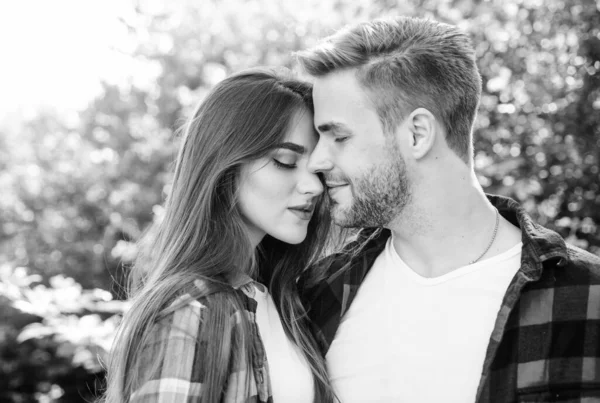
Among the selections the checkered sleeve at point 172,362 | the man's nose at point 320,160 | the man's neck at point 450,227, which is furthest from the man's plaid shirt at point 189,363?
the man's neck at point 450,227

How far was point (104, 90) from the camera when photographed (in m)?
6.28

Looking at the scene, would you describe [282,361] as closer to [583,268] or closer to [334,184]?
[334,184]

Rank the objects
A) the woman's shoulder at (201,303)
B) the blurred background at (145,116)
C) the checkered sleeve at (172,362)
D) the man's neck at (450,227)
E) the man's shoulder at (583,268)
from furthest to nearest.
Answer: the blurred background at (145,116) → the man's neck at (450,227) → the man's shoulder at (583,268) → the woman's shoulder at (201,303) → the checkered sleeve at (172,362)

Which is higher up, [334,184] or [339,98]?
[339,98]

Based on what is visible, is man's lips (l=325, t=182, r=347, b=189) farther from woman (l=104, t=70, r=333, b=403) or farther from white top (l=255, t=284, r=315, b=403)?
white top (l=255, t=284, r=315, b=403)

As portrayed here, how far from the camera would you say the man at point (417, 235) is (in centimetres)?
223

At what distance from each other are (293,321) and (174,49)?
160 inches

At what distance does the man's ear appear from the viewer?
2488mm

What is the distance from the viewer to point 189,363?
1.99m

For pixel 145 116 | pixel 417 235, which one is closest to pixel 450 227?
pixel 417 235

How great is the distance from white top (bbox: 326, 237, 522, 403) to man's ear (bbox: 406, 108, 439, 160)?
1.50 feet

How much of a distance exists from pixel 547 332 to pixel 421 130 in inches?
33.5

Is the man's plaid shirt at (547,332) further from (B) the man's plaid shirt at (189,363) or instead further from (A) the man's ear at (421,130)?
(B) the man's plaid shirt at (189,363)

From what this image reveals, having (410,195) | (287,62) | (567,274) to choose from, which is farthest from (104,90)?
(567,274)
